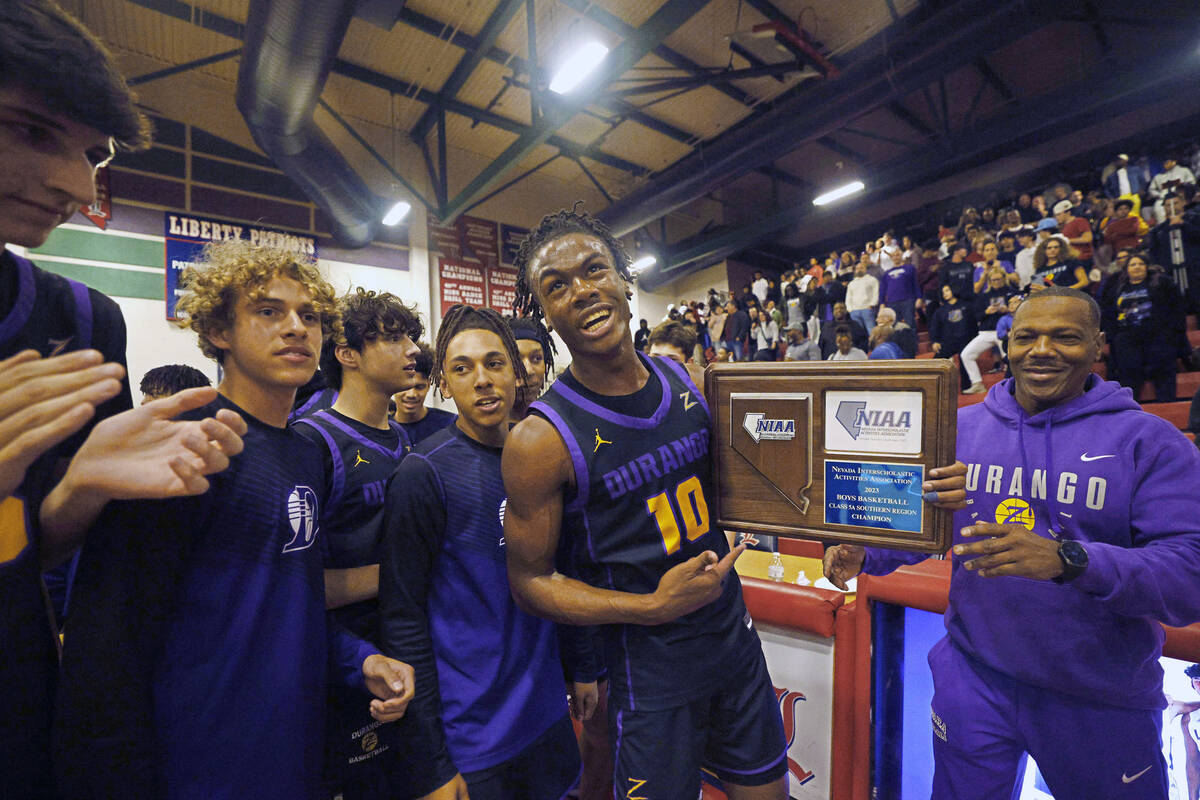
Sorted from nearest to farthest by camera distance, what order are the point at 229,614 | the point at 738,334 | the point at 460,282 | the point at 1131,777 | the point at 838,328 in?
1. the point at 229,614
2. the point at 1131,777
3. the point at 838,328
4. the point at 460,282
5. the point at 738,334

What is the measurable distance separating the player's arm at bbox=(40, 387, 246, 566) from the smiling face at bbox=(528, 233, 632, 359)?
82 cm

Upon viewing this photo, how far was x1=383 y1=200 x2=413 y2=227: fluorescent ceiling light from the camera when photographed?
9047mm

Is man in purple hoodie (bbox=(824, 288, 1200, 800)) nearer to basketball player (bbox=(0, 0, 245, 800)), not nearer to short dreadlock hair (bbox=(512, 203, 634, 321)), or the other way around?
short dreadlock hair (bbox=(512, 203, 634, 321))

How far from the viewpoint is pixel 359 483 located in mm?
2115

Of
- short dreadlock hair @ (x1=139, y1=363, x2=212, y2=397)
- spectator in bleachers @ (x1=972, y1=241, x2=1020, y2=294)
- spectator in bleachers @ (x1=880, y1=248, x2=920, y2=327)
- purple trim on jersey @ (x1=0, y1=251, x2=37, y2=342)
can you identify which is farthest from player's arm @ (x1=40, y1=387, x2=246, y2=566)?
spectator in bleachers @ (x1=880, y1=248, x2=920, y2=327)

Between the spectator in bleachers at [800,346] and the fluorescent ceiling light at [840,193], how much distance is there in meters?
2.95

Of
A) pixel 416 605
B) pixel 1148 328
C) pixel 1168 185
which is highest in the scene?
pixel 1168 185

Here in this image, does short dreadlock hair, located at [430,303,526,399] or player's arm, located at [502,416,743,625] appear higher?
short dreadlock hair, located at [430,303,526,399]

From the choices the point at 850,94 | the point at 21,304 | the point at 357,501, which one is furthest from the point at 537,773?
the point at 850,94

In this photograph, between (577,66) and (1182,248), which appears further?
(577,66)

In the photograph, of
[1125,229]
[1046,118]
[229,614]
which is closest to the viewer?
[229,614]

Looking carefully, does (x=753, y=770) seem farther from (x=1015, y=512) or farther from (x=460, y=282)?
(x=460, y=282)

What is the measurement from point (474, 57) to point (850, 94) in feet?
18.8

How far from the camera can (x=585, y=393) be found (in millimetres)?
1506
